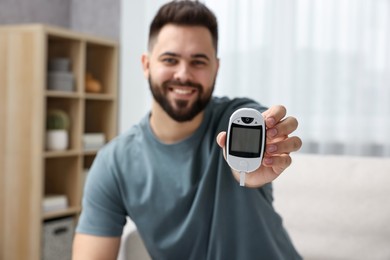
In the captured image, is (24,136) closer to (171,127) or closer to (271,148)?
(171,127)

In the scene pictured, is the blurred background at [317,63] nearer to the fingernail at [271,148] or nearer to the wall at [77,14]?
the wall at [77,14]

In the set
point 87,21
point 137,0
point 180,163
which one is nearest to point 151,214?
point 180,163

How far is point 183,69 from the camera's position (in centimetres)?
111

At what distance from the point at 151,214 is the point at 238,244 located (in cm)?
21

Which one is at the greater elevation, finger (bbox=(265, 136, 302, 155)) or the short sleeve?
finger (bbox=(265, 136, 302, 155))

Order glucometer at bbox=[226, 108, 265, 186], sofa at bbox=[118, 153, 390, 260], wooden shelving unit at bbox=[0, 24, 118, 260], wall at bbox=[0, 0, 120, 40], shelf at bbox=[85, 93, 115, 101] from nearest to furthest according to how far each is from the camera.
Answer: glucometer at bbox=[226, 108, 265, 186] → sofa at bbox=[118, 153, 390, 260] → wooden shelving unit at bbox=[0, 24, 118, 260] → shelf at bbox=[85, 93, 115, 101] → wall at bbox=[0, 0, 120, 40]

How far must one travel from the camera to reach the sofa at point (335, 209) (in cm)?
149

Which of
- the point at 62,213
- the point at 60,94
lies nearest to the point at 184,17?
the point at 60,94

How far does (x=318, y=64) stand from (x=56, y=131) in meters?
1.27

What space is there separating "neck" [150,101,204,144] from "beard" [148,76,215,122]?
0.10 ft

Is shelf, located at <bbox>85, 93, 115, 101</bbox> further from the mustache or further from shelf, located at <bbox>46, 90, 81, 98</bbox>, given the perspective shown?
the mustache

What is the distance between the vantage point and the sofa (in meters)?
1.49

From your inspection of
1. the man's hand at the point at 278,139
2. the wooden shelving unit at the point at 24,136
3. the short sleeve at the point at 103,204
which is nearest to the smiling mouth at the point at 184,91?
the short sleeve at the point at 103,204

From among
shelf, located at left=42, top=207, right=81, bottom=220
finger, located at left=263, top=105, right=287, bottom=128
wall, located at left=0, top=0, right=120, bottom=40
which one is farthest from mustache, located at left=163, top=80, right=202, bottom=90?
wall, located at left=0, top=0, right=120, bottom=40
